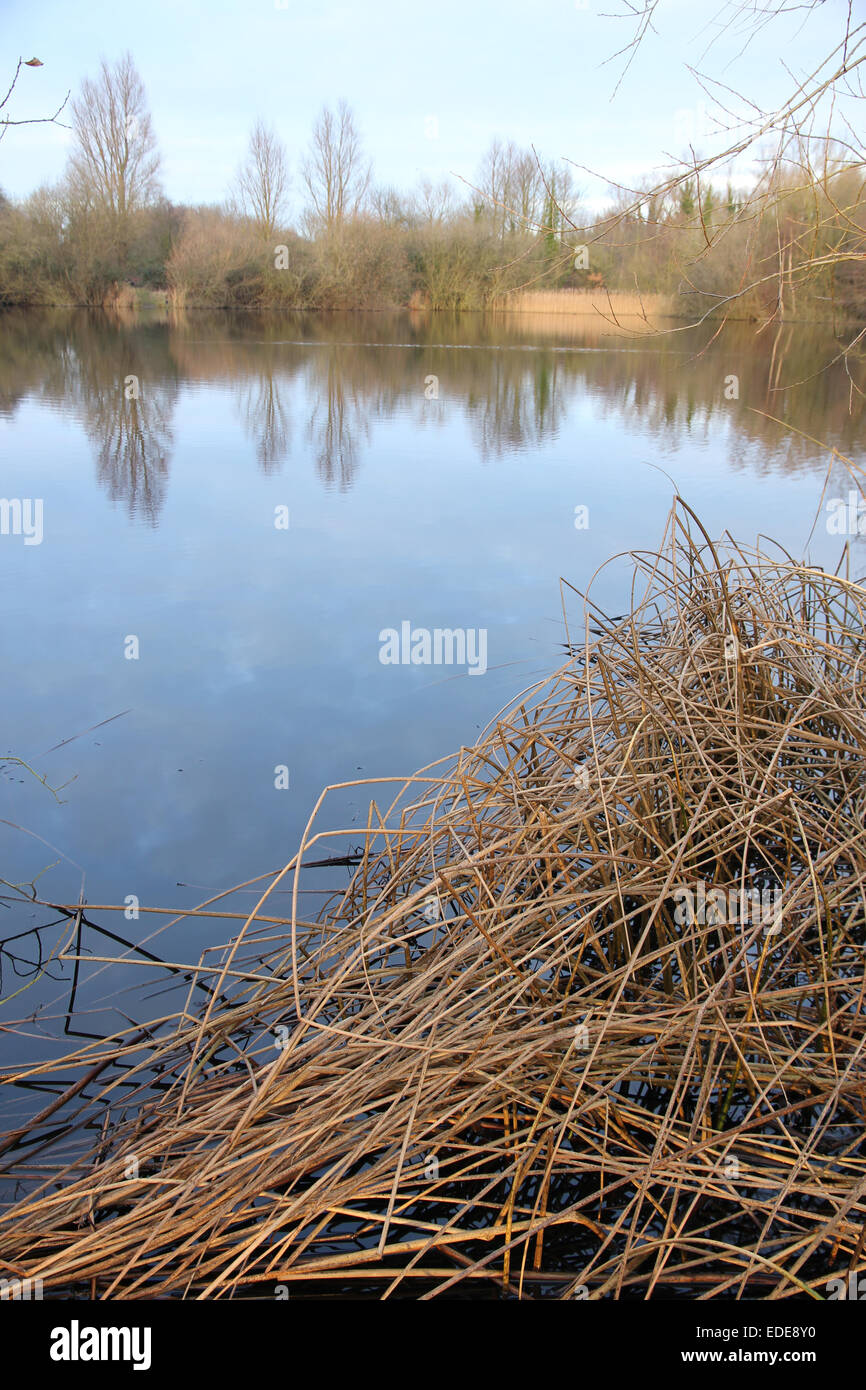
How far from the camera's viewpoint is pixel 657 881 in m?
2.02

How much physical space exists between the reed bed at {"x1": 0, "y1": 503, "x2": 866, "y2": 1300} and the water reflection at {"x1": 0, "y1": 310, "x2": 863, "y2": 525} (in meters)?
4.22

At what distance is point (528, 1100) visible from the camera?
5.37ft

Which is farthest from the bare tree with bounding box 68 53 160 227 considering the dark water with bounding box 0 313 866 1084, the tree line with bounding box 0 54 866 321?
the dark water with bounding box 0 313 866 1084

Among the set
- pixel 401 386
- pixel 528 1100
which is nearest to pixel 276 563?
pixel 528 1100

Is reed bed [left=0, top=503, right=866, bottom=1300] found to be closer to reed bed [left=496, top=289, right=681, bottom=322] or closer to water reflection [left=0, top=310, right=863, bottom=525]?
water reflection [left=0, top=310, right=863, bottom=525]

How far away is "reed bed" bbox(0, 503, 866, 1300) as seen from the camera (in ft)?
5.06

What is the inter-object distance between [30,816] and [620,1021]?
2.20 metres

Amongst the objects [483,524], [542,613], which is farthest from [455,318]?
[542,613]

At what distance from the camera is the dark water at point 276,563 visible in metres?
3.10

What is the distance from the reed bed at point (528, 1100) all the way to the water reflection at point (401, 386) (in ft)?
13.8

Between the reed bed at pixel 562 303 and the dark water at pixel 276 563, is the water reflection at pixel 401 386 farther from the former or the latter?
the reed bed at pixel 562 303

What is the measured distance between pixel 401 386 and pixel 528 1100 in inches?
489

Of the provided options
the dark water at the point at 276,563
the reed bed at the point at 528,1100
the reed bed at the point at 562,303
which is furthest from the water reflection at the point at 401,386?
the reed bed at the point at 528,1100
